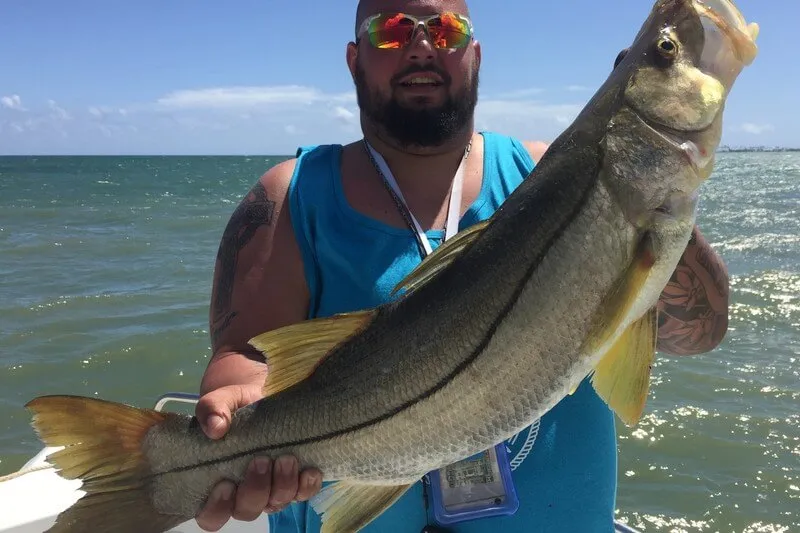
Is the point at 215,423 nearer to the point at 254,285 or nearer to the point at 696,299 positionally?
the point at 254,285

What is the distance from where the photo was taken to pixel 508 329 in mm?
1809

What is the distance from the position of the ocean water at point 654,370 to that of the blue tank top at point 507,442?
11.0ft

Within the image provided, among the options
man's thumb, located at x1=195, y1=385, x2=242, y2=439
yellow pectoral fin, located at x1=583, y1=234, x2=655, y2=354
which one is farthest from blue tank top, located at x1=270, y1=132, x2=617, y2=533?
yellow pectoral fin, located at x1=583, y1=234, x2=655, y2=354

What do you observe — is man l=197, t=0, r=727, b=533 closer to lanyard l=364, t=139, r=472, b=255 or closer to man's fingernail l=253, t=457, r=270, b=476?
lanyard l=364, t=139, r=472, b=255

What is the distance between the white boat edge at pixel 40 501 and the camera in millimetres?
3510

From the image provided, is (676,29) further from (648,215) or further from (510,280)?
(510,280)

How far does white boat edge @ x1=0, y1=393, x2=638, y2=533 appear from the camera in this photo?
351cm

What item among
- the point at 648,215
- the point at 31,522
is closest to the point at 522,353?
the point at 648,215

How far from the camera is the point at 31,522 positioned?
3.51m

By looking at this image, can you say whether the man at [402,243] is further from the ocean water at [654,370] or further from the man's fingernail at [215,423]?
the ocean water at [654,370]

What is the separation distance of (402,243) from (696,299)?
1.08 metres

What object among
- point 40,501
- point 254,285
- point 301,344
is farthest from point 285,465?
point 40,501

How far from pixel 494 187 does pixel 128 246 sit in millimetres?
16286

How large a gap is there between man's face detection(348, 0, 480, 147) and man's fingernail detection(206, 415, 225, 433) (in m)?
1.29
